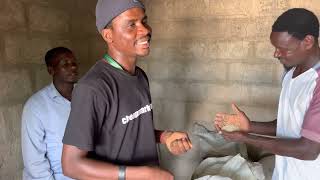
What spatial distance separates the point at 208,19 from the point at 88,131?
2115mm

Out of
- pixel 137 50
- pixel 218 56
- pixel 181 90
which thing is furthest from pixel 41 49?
pixel 137 50

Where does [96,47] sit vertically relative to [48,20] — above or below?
below

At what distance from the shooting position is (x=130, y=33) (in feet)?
4.38

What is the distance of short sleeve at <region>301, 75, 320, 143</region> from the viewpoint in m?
1.43

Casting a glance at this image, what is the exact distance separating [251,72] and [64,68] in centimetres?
151

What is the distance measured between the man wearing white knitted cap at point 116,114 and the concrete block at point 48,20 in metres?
1.60

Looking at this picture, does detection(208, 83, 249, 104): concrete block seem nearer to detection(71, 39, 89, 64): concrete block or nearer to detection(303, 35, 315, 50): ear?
detection(71, 39, 89, 64): concrete block

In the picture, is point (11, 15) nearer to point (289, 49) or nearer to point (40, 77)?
point (40, 77)

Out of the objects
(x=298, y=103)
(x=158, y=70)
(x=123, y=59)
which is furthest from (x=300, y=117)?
(x=158, y=70)

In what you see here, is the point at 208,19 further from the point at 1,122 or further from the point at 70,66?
the point at 1,122

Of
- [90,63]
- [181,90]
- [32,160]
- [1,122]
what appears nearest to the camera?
[32,160]

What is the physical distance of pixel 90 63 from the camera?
11.5 ft

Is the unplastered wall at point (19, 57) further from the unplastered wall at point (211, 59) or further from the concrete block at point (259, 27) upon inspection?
the concrete block at point (259, 27)

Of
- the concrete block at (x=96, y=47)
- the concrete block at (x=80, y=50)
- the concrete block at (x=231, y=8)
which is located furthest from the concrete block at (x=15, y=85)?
the concrete block at (x=231, y=8)
